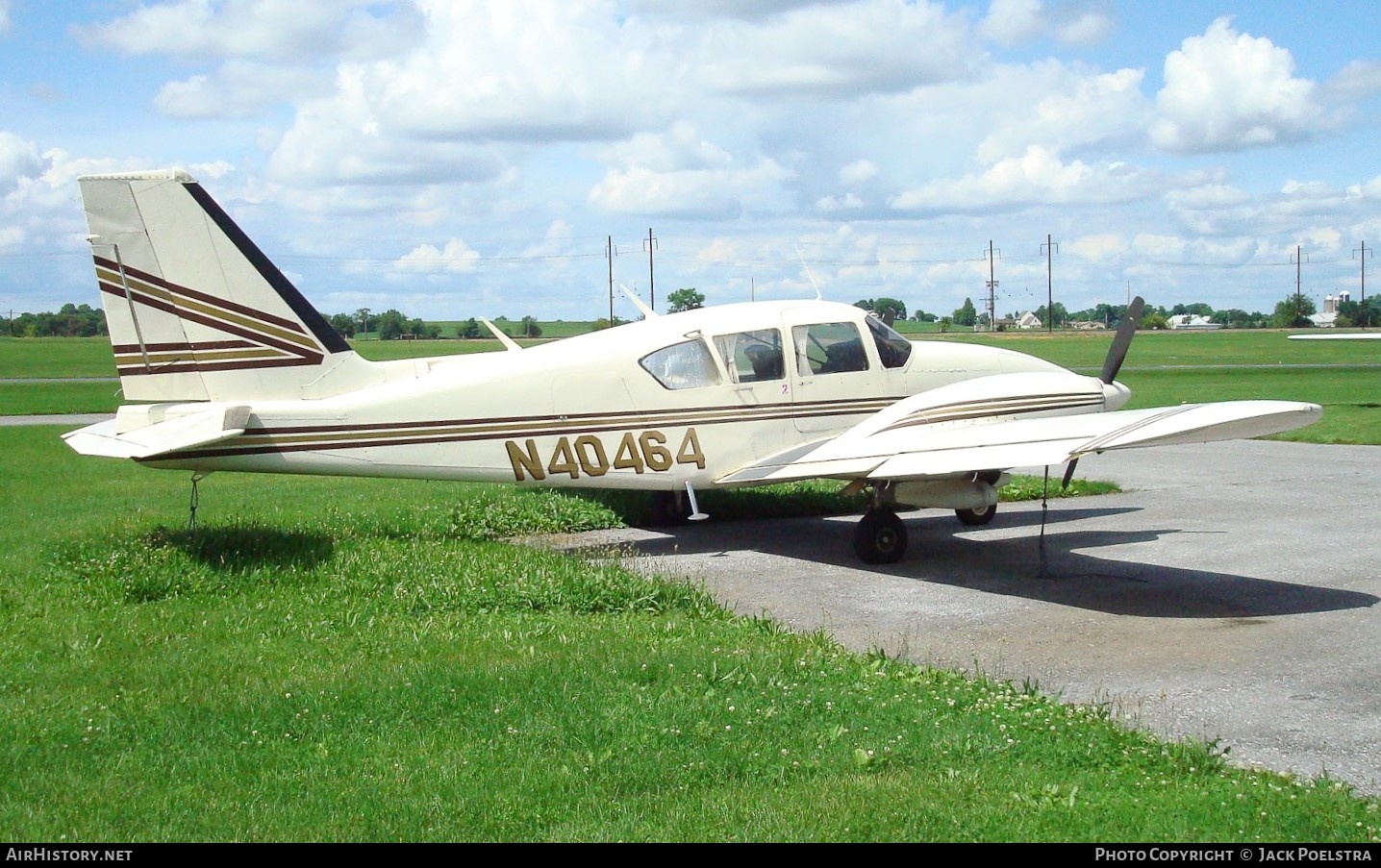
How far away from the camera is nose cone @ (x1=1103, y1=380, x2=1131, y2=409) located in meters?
13.7

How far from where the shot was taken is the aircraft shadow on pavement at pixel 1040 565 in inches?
392

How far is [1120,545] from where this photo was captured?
Result: 41.6 ft

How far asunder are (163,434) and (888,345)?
7.40 m

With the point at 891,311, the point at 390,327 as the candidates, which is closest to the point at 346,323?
the point at 390,327

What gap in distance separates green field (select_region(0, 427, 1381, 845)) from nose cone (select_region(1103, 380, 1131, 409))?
5.98 meters

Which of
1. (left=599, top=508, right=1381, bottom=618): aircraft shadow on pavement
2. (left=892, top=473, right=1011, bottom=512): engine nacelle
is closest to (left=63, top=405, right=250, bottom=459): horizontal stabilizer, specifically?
(left=599, top=508, right=1381, bottom=618): aircraft shadow on pavement

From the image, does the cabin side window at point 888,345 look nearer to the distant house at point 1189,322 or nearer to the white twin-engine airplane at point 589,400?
the white twin-engine airplane at point 589,400

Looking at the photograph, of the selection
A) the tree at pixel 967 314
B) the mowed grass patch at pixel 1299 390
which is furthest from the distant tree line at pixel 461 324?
the mowed grass patch at pixel 1299 390

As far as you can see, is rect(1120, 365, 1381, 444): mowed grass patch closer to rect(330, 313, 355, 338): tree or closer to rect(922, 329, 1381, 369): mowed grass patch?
rect(922, 329, 1381, 369): mowed grass patch

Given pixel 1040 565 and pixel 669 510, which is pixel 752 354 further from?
pixel 1040 565

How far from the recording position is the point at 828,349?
1330cm
